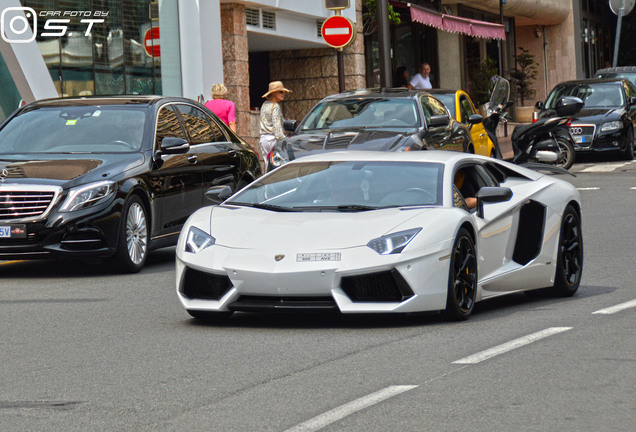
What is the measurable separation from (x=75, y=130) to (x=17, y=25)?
788 centimetres

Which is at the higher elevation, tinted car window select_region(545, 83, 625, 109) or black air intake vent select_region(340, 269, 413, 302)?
tinted car window select_region(545, 83, 625, 109)

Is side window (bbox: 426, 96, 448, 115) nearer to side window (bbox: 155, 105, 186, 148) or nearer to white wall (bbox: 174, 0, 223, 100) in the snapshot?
side window (bbox: 155, 105, 186, 148)

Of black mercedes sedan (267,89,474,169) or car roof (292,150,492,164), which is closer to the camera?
car roof (292,150,492,164)

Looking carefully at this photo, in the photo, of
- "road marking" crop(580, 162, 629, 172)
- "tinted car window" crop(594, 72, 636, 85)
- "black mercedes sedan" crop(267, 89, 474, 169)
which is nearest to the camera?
"black mercedes sedan" crop(267, 89, 474, 169)

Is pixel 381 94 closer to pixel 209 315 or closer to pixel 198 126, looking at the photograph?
pixel 198 126

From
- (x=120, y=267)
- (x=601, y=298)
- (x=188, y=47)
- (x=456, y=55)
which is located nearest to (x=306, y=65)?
(x=188, y=47)

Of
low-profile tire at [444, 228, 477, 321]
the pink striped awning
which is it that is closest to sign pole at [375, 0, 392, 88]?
the pink striped awning

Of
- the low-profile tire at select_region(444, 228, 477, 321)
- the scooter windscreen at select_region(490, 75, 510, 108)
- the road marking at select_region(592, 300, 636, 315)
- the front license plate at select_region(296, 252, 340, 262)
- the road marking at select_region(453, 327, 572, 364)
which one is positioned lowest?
the road marking at select_region(453, 327, 572, 364)

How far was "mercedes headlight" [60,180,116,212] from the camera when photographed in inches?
454

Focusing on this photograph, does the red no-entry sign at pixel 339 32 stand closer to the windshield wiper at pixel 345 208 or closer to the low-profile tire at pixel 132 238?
the low-profile tire at pixel 132 238

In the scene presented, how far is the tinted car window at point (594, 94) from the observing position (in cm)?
2836

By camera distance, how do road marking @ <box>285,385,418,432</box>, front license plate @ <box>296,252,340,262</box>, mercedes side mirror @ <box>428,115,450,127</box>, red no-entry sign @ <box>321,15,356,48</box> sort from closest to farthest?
road marking @ <box>285,385,418,432</box>, front license plate @ <box>296,252,340,262</box>, mercedes side mirror @ <box>428,115,450,127</box>, red no-entry sign @ <box>321,15,356,48</box>

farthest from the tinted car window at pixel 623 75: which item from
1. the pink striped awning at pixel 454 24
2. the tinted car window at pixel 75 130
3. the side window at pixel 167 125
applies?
the tinted car window at pixel 75 130

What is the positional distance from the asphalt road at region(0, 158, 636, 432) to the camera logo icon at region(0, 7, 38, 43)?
10035 millimetres
